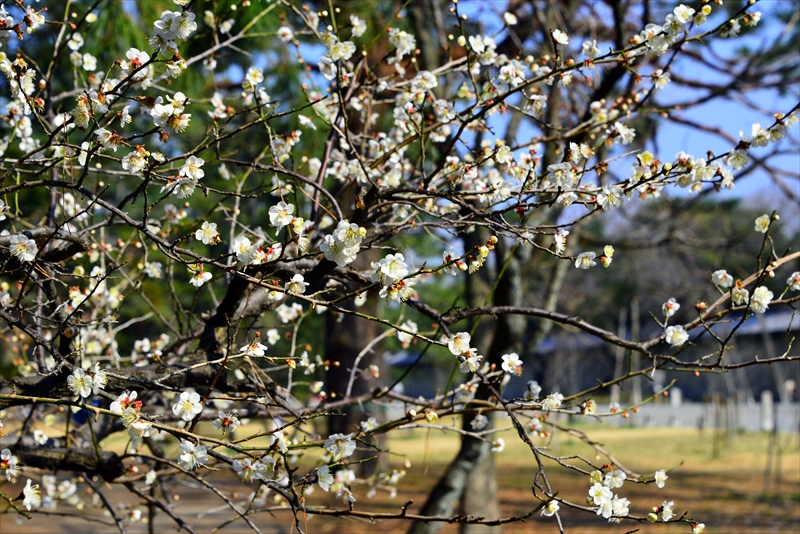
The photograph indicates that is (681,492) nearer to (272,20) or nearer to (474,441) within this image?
(474,441)

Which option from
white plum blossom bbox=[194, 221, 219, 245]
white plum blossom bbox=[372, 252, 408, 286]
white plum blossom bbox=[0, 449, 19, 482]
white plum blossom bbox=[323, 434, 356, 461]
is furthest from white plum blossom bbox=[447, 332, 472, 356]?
white plum blossom bbox=[0, 449, 19, 482]

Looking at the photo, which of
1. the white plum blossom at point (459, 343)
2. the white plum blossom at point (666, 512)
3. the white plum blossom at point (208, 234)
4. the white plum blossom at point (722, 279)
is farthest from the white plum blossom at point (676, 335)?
the white plum blossom at point (208, 234)

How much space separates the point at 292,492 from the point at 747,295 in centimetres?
158

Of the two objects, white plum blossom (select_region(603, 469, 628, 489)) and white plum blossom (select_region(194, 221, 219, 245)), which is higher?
white plum blossom (select_region(194, 221, 219, 245))

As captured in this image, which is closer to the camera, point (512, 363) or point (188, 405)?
point (188, 405)

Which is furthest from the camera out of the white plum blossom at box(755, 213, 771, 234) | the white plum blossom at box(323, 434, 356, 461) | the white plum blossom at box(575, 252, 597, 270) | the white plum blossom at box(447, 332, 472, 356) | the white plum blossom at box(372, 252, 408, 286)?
the white plum blossom at box(755, 213, 771, 234)

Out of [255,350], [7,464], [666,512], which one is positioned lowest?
[666,512]

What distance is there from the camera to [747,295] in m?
2.36

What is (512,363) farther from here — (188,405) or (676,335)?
(188,405)

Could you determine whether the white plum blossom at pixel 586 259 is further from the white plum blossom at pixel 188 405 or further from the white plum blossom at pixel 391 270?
the white plum blossom at pixel 188 405

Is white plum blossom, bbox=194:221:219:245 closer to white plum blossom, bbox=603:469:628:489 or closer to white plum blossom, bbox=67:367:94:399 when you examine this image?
white plum blossom, bbox=67:367:94:399

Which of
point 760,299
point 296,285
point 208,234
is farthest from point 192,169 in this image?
point 760,299

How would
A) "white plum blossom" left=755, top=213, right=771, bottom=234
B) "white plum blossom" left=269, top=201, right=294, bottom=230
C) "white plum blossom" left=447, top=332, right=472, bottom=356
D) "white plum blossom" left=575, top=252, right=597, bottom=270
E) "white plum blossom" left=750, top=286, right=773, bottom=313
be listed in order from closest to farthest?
"white plum blossom" left=269, top=201, right=294, bottom=230
"white plum blossom" left=447, top=332, right=472, bottom=356
"white plum blossom" left=575, top=252, right=597, bottom=270
"white plum blossom" left=750, top=286, right=773, bottom=313
"white plum blossom" left=755, top=213, right=771, bottom=234

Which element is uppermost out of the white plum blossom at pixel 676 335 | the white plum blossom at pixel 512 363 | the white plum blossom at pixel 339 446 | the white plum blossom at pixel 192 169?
the white plum blossom at pixel 192 169
